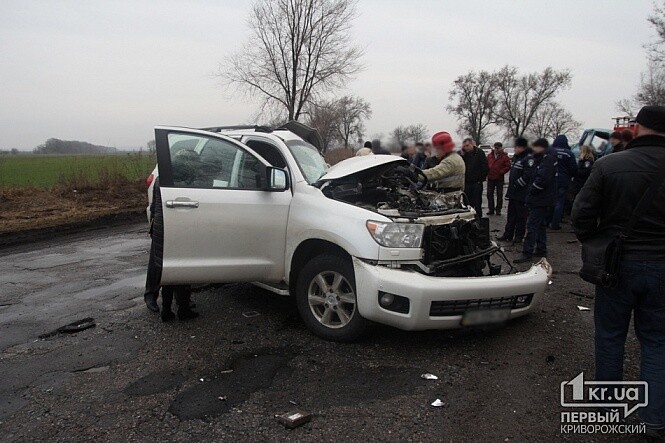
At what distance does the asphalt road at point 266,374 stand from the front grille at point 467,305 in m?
0.38

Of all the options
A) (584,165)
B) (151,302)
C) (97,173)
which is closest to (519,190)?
(584,165)

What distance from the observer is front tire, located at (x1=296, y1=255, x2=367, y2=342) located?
3898mm

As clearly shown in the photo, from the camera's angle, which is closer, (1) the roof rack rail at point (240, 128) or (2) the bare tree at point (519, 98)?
(1) the roof rack rail at point (240, 128)

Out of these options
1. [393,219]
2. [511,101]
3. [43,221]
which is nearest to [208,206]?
[393,219]

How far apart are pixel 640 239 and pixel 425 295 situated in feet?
4.65

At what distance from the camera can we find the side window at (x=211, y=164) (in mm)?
4418

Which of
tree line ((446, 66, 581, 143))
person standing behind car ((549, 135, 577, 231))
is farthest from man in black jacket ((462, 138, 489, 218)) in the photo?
tree line ((446, 66, 581, 143))

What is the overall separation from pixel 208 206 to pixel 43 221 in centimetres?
861

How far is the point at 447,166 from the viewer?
21.6 feet

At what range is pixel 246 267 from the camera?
14.4 ft

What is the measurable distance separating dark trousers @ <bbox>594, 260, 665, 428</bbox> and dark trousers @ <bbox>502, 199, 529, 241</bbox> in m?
5.33

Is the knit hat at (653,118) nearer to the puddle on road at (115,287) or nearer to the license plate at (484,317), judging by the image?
the license plate at (484,317)

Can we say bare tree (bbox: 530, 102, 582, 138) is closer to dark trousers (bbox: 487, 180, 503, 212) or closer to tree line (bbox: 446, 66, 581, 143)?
tree line (bbox: 446, 66, 581, 143)

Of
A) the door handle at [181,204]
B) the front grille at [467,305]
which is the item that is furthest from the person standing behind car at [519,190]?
the door handle at [181,204]
